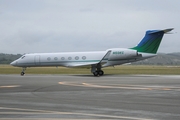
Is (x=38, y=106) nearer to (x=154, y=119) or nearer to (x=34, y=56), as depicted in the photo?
(x=154, y=119)

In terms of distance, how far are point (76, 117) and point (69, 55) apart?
30.6 metres

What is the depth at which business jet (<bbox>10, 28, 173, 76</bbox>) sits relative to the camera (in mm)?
37312

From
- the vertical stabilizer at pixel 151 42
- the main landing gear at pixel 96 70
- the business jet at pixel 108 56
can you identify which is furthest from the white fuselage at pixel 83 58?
the vertical stabilizer at pixel 151 42

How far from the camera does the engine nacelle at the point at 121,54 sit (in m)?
37.0

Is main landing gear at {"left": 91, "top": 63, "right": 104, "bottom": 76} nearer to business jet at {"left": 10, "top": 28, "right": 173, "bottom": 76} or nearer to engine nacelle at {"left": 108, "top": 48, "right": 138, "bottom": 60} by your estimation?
business jet at {"left": 10, "top": 28, "right": 173, "bottom": 76}

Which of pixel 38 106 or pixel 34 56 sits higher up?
pixel 34 56

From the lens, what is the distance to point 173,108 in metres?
10.8

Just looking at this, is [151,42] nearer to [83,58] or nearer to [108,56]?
[108,56]

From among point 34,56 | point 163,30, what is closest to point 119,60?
point 163,30

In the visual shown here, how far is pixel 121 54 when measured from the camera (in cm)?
3734

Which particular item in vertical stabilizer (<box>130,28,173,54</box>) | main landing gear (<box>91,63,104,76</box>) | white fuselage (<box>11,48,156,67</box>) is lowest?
main landing gear (<box>91,63,104,76</box>)

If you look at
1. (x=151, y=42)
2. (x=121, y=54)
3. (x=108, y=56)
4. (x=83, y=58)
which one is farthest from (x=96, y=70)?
(x=151, y=42)

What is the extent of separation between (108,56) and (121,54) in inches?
62.0

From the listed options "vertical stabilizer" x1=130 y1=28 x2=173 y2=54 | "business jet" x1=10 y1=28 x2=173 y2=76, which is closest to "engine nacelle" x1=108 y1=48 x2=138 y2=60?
"business jet" x1=10 y1=28 x2=173 y2=76
